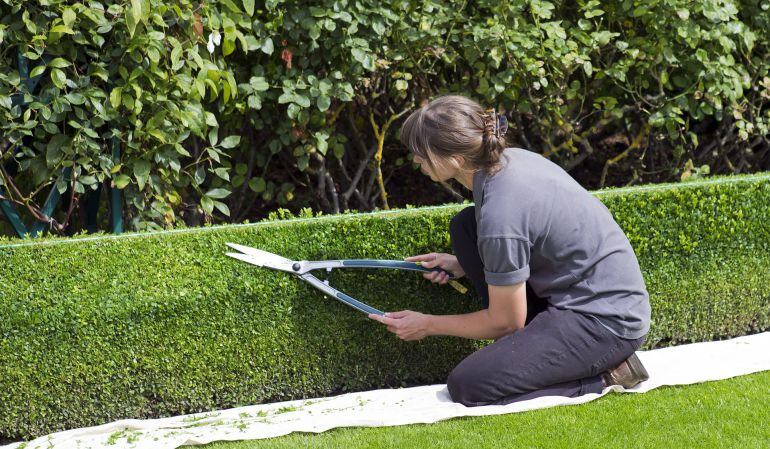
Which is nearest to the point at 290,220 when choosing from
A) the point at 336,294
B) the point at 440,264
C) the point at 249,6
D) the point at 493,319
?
the point at 336,294

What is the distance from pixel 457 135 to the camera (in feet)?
10.2

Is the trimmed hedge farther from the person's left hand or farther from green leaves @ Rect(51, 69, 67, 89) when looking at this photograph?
green leaves @ Rect(51, 69, 67, 89)

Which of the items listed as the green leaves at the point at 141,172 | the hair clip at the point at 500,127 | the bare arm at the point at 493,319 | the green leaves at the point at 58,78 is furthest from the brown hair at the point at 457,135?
the green leaves at the point at 58,78

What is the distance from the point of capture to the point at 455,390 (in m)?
3.34

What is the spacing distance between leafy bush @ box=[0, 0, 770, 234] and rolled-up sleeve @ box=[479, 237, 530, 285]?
161 centimetres

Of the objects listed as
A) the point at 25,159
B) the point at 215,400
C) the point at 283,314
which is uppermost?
the point at 25,159

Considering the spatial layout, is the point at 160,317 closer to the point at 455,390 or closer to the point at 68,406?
the point at 68,406

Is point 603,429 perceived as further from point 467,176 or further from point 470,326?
point 467,176

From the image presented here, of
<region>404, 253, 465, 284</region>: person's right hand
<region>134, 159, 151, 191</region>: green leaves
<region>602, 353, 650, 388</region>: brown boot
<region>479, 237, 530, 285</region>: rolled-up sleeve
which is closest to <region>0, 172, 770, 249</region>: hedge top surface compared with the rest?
<region>404, 253, 465, 284</region>: person's right hand

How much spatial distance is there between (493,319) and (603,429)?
0.54 meters

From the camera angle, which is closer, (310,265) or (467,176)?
(467,176)

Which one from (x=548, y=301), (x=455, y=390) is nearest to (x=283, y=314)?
(x=455, y=390)

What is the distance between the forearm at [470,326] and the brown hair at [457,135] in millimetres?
547

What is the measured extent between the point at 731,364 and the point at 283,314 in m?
1.78
